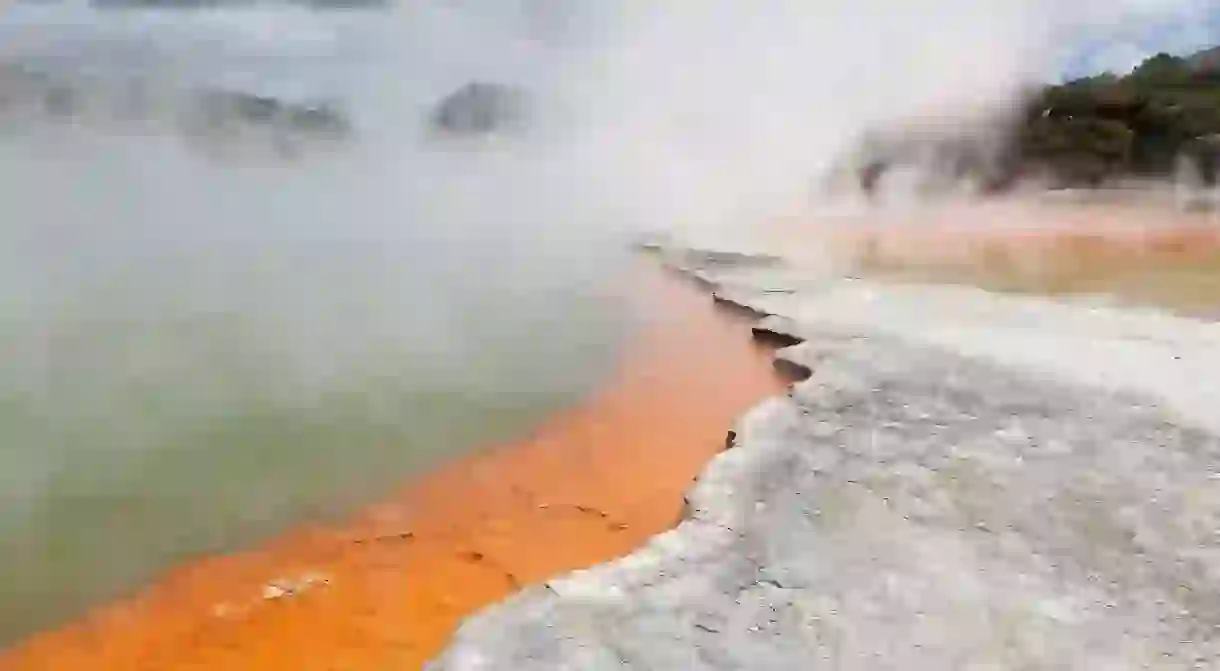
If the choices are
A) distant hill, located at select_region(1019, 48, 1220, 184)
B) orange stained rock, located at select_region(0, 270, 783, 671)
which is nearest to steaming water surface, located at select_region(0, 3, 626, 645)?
orange stained rock, located at select_region(0, 270, 783, 671)

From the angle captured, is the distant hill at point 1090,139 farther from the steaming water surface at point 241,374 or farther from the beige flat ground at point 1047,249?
the steaming water surface at point 241,374

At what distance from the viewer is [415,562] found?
2961 mm

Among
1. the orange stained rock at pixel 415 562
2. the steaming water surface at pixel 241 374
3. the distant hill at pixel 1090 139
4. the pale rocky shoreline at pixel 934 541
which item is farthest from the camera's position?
the distant hill at pixel 1090 139

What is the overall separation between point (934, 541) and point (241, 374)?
4020mm

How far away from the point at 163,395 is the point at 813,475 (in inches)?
141

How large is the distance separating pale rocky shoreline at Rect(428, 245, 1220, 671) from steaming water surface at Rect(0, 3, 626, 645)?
1638 mm

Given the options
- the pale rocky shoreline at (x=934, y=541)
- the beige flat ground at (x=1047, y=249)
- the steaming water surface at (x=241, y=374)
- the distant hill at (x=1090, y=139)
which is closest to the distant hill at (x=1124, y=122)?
the distant hill at (x=1090, y=139)

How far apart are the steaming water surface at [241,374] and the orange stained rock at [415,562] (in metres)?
0.19

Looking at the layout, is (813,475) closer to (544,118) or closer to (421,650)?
(421,650)

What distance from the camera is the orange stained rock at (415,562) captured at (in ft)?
8.33

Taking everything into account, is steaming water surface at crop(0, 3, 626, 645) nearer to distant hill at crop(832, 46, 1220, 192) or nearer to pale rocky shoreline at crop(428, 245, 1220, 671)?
pale rocky shoreline at crop(428, 245, 1220, 671)

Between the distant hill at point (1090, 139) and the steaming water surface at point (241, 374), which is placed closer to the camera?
the steaming water surface at point (241, 374)

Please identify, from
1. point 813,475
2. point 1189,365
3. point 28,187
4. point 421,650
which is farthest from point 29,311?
point 28,187

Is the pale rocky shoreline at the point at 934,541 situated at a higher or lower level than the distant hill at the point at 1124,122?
lower
